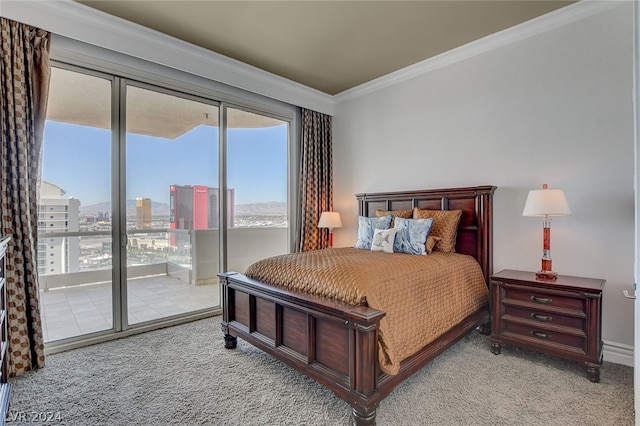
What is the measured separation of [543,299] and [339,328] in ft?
5.47

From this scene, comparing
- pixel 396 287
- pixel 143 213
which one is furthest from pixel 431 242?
pixel 143 213

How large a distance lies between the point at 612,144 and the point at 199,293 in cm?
421

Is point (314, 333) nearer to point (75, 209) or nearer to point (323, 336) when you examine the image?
point (323, 336)

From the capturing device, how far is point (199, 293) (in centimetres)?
378

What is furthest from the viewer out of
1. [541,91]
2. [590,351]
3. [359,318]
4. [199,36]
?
[199,36]

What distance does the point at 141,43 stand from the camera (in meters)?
3.04

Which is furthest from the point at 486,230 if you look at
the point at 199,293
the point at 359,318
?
the point at 199,293

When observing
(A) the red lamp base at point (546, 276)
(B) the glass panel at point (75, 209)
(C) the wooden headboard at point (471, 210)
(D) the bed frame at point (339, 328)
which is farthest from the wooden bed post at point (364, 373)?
(B) the glass panel at point (75, 209)

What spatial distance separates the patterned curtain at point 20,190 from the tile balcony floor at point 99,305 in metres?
0.36

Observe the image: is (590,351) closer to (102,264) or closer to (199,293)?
(199,293)

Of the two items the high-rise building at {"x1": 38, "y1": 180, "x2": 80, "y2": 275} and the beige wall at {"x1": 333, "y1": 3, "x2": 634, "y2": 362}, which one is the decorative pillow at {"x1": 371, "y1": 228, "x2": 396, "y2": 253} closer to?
the beige wall at {"x1": 333, "y1": 3, "x2": 634, "y2": 362}

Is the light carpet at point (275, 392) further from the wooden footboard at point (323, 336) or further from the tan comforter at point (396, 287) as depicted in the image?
the tan comforter at point (396, 287)

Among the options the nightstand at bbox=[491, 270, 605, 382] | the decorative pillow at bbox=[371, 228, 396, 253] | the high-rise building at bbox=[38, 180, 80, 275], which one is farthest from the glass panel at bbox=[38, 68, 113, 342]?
the nightstand at bbox=[491, 270, 605, 382]

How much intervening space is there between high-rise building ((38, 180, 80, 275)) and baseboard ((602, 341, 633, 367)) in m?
4.51
